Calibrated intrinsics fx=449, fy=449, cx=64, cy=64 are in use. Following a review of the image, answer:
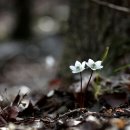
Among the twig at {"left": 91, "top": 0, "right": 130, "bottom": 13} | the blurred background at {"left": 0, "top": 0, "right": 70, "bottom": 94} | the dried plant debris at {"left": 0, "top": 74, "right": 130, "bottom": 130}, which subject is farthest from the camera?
the blurred background at {"left": 0, "top": 0, "right": 70, "bottom": 94}

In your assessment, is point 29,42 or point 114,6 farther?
point 29,42

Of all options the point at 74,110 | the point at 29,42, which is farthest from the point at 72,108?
the point at 29,42

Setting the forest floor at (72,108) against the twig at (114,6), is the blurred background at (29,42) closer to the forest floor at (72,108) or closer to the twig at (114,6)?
the twig at (114,6)

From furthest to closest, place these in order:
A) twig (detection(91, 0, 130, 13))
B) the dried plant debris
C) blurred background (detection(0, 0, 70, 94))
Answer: blurred background (detection(0, 0, 70, 94)), twig (detection(91, 0, 130, 13)), the dried plant debris

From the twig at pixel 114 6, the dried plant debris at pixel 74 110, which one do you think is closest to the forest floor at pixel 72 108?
the dried plant debris at pixel 74 110

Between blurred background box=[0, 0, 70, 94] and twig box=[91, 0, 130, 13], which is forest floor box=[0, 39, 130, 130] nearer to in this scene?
twig box=[91, 0, 130, 13]

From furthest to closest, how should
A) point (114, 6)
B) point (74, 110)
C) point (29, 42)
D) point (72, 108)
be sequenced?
point (29, 42)
point (114, 6)
point (72, 108)
point (74, 110)

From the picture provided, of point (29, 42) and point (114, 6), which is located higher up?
point (114, 6)

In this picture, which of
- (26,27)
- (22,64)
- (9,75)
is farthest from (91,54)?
(26,27)

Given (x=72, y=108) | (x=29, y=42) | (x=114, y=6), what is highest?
(x=114, y=6)

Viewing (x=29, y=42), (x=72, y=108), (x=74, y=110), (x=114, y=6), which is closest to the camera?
(x=74, y=110)

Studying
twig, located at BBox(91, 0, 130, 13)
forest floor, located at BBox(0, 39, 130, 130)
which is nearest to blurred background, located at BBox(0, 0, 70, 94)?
twig, located at BBox(91, 0, 130, 13)

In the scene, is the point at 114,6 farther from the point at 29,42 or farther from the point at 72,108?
the point at 29,42

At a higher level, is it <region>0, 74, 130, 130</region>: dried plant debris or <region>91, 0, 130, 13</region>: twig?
<region>91, 0, 130, 13</region>: twig
